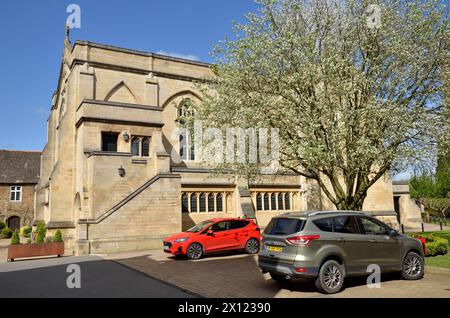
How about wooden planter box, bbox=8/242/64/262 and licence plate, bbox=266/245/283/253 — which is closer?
licence plate, bbox=266/245/283/253

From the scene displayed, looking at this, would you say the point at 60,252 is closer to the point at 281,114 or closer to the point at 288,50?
the point at 281,114

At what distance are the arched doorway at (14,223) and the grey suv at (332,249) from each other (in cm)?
3652

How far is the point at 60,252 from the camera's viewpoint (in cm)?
1670

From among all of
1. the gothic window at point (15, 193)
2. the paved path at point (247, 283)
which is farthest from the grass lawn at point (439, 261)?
the gothic window at point (15, 193)

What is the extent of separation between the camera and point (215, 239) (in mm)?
14859

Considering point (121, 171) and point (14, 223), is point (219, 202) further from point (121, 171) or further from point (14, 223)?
point (14, 223)

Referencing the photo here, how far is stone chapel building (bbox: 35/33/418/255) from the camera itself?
715 inches

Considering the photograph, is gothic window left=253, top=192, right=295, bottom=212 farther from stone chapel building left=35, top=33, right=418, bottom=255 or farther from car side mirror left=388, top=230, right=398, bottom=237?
car side mirror left=388, top=230, right=398, bottom=237

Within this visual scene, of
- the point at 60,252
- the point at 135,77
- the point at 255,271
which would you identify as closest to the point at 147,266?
the point at 255,271

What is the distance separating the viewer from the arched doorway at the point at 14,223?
123 feet

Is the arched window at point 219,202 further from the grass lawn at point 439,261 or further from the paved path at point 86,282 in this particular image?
the grass lawn at point 439,261

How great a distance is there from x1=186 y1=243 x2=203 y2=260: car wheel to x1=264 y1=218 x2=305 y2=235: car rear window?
5.84 metres

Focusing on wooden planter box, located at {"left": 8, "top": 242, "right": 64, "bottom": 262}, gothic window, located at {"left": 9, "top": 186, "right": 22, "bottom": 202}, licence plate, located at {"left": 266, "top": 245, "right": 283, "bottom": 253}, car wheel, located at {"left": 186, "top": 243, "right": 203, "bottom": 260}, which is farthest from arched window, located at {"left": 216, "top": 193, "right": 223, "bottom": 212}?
gothic window, located at {"left": 9, "top": 186, "right": 22, "bottom": 202}
